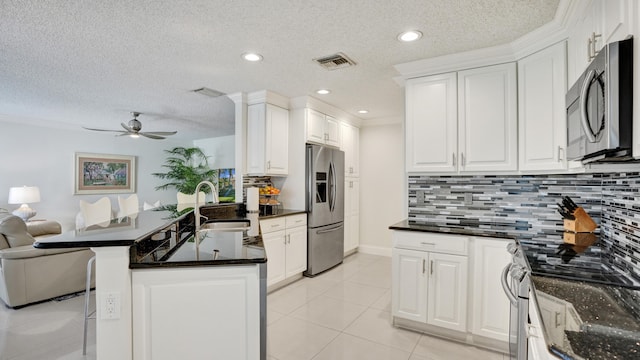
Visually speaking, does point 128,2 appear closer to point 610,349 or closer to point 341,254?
point 610,349

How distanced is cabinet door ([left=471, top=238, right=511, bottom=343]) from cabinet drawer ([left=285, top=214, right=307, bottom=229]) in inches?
82.2

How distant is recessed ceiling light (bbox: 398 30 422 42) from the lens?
2.19 meters

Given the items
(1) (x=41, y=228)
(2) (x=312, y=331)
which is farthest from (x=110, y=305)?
(1) (x=41, y=228)

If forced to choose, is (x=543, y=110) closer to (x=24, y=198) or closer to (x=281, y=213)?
(x=281, y=213)

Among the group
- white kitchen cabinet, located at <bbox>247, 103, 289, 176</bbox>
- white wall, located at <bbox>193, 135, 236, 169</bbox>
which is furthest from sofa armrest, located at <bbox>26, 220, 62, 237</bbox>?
white kitchen cabinet, located at <bbox>247, 103, 289, 176</bbox>

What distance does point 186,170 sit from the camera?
6941 millimetres

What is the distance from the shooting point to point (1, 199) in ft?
16.6

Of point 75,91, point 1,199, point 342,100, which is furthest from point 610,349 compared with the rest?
point 1,199

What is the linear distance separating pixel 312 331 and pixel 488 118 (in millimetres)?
2327

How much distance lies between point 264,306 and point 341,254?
10.5 feet

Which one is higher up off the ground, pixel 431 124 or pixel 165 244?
pixel 431 124

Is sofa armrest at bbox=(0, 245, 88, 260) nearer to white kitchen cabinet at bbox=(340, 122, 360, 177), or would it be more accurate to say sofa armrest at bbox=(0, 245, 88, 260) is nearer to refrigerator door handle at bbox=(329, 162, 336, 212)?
refrigerator door handle at bbox=(329, 162, 336, 212)

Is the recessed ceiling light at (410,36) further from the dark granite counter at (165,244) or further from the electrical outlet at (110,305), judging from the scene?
the electrical outlet at (110,305)

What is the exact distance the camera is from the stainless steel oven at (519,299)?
59.8 inches
